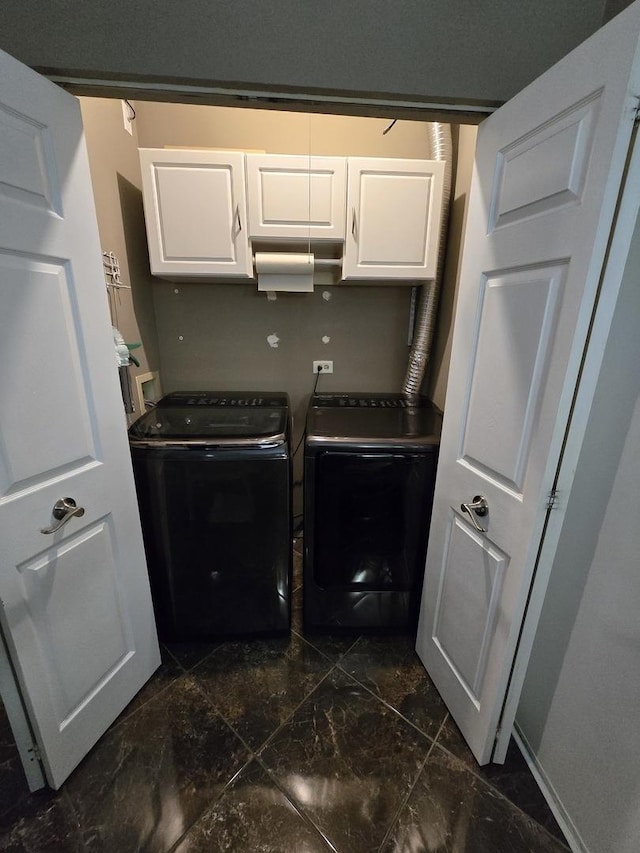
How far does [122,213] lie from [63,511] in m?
1.37

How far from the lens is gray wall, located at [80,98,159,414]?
1.39m

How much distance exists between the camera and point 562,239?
0.79 metres

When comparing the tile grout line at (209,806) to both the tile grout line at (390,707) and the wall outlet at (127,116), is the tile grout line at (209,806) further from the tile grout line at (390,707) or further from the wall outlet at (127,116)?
the wall outlet at (127,116)

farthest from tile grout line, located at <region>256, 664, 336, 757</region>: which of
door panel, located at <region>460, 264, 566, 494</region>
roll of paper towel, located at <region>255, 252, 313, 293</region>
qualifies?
roll of paper towel, located at <region>255, 252, 313, 293</region>

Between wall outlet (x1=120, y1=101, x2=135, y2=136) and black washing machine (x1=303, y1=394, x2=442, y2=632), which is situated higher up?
wall outlet (x1=120, y1=101, x2=135, y2=136)

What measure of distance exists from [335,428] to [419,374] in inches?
27.1

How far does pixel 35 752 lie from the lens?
41.6 inches

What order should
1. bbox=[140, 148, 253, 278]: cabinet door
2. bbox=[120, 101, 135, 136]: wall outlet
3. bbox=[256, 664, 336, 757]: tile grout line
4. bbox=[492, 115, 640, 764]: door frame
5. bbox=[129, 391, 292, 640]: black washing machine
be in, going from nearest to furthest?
bbox=[492, 115, 640, 764]: door frame
bbox=[256, 664, 336, 757]: tile grout line
bbox=[129, 391, 292, 640]: black washing machine
bbox=[140, 148, 253, 278]: cabinet door
bbox=[120, 101, 135, 136]: wall outlet

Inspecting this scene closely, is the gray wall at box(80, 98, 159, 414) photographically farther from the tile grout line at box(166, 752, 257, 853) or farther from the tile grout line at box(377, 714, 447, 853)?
the tile grout line at box(377, 714, 447, 853)

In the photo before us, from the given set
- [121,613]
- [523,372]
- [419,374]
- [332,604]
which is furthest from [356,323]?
[121,613]

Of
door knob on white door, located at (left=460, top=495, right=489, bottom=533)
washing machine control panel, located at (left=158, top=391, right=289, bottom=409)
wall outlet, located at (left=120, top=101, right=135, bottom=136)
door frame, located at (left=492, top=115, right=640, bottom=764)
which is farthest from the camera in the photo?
washing machine control panel, located at (left=158, top=391, right=289, bottom=409)

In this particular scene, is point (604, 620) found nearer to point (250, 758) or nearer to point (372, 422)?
point (372, 422)

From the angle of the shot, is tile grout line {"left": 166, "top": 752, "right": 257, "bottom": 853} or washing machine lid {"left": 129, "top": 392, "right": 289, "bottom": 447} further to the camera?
washing machine lid {"left": 129, "top": 392, "right": 289, "bottom": 447}

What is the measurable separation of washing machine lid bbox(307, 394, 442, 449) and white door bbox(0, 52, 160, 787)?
2.52 feet
